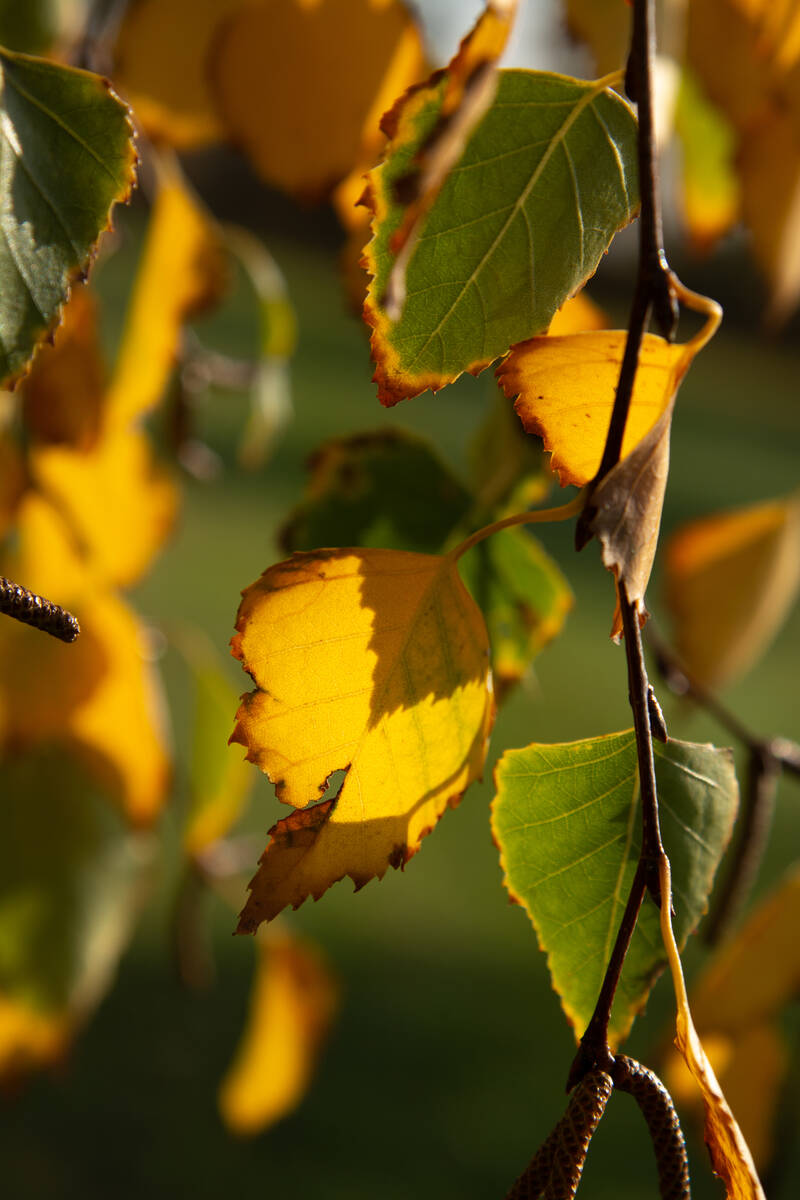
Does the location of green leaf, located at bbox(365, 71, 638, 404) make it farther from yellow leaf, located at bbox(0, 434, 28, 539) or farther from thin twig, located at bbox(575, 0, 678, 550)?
yellow leaf, located at bbox(0, 434, 28, 539)

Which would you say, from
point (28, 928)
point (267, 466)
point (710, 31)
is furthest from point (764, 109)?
point (267, 466)

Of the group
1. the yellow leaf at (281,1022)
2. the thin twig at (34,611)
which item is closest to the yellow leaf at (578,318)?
the thin twig at (34,611)

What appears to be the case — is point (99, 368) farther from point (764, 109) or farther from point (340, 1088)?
point (340, 1088)

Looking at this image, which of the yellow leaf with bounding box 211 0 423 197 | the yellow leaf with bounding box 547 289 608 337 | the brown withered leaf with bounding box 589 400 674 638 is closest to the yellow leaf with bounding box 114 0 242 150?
the yellow leaf with bounding box 211 0 423 197

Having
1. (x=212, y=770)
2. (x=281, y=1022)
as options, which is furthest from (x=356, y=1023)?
(x=212, y=770)

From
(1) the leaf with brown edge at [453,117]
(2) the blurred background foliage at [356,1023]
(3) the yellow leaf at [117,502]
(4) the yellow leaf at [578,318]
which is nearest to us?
(1) the leaf with brown edge at [453,117]

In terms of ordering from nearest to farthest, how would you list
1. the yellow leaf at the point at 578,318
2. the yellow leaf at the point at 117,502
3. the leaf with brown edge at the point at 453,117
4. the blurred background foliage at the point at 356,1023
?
the leaf with brown edge at the point at 453,117, the yellow leaf at the point at 578,318, the yellow leaf at the point at 117,502, the blurred background foliage at the point at 356,1023

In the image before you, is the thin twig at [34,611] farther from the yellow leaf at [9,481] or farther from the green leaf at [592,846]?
the yellow leaf at [9,481]
